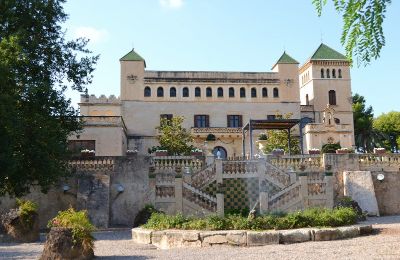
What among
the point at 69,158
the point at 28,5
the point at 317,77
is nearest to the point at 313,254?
the point at 69,158

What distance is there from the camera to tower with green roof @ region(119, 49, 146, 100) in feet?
175

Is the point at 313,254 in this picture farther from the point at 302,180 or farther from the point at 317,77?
the point at 317,77

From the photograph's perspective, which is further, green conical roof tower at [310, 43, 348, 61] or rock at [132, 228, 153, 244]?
green conical roof tower at [310, 43, 348, 61]

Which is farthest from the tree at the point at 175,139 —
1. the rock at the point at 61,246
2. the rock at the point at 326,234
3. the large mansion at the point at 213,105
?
the rock at the point at 61,246

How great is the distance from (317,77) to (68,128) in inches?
1631

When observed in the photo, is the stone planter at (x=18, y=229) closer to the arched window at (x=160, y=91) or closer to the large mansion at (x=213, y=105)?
the large mansion at (x=213, y=105)

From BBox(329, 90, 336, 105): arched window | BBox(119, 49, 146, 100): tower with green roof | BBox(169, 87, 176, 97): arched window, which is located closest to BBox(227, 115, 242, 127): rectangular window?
BBox(169, 87, 176, 97): arched window

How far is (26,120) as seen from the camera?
68.9 feet

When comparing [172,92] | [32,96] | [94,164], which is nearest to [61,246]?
[32,96]

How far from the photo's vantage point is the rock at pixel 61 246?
1153cm

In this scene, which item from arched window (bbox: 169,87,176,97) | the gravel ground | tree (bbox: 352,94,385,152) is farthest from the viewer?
tree (bbox: 352,94,385,152)

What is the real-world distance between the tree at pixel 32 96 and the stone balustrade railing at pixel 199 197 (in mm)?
5658

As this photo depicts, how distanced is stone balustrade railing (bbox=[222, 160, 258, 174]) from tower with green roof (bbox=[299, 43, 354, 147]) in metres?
34.4

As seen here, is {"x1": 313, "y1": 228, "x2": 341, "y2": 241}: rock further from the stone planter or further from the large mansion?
the large mansion
